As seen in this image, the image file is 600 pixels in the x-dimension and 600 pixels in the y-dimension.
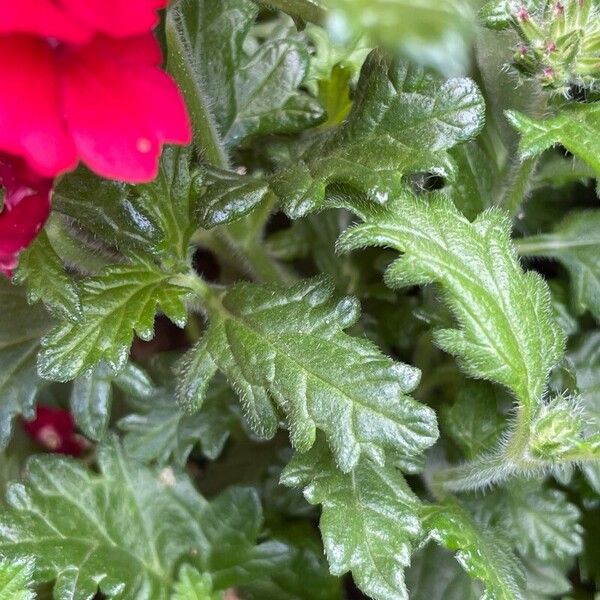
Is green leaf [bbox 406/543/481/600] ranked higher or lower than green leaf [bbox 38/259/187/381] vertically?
lower

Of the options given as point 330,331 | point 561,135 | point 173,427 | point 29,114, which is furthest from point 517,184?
point 29,114

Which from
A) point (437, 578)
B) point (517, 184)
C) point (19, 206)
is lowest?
point (437, 578)

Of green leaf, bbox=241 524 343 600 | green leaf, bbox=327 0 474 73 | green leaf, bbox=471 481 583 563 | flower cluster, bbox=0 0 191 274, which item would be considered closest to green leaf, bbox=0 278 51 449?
green leaf, bbox=241 524 343 600

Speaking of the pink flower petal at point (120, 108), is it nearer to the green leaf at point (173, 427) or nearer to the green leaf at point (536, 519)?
the green leaf at point (173, 427)

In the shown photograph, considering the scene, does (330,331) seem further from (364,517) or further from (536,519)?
(536,519)

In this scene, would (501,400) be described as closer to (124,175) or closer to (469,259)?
(469,259)

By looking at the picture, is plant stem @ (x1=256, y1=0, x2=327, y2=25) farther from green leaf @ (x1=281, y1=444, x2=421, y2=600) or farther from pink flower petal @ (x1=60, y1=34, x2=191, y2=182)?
green leaf @ (x1=281, y1=444, x2=421, y2=600)
